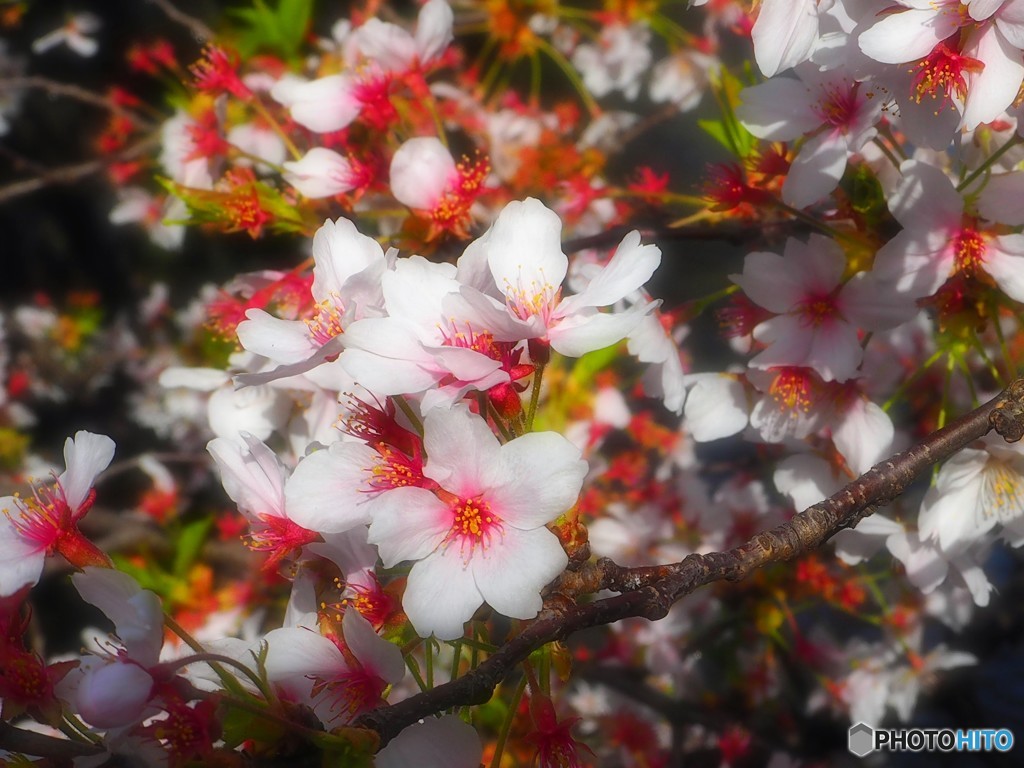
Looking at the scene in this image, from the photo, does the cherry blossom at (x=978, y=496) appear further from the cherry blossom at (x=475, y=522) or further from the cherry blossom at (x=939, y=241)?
the cherry blossom at (x=475, y=522)

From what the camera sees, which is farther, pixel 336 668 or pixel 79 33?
pixel 79 33

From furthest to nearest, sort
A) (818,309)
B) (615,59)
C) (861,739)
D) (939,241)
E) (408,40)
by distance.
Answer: (615,59) < (861,739) < (408,40) < (818,309) < (939,241)

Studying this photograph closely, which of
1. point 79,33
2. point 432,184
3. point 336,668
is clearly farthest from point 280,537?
point 79,33

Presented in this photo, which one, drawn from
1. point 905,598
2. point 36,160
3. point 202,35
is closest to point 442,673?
point 905,598

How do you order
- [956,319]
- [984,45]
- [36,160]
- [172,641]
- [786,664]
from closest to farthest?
[984,45], [956,319], [172,641], [786,664], [36,160]

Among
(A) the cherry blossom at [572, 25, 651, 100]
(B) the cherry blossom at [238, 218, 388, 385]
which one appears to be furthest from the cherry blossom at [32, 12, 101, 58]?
(B) the cherry blossom at [238, 218, 388, 385]

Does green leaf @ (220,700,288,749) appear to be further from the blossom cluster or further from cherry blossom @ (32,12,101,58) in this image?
cherry blossom @ (32,12,101,58)

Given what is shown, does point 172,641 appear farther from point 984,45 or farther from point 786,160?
point 984,45

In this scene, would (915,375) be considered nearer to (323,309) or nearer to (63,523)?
A: (323,309)
